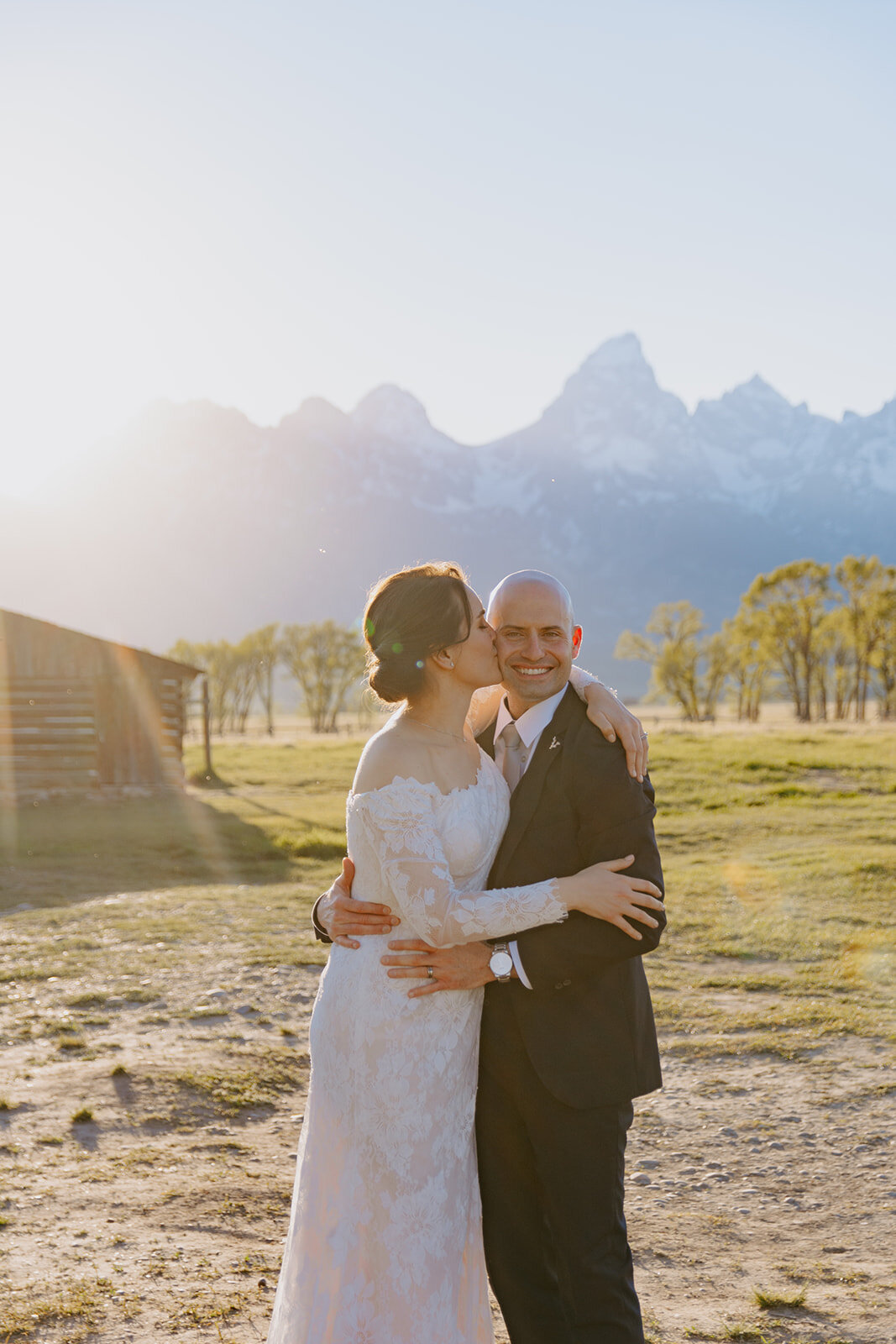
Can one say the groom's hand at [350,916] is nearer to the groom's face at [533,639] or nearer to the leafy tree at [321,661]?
the groom's face at [533,639]

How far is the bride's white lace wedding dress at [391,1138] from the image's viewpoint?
9.14 feet

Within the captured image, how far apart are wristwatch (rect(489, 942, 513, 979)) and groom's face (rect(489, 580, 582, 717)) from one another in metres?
0.76

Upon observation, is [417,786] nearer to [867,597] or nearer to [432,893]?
[432,893]

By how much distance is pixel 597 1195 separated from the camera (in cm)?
270

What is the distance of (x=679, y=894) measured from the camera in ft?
38.8

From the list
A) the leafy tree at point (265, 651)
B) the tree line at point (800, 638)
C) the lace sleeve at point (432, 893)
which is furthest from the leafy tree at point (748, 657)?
the lace sleeve at point (432, 893)

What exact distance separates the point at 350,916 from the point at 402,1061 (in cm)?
43

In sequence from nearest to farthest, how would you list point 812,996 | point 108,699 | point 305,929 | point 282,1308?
point 282,1308
point 812,996
point 305,929
point 108,699

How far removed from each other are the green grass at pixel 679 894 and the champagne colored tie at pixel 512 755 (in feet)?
14.8

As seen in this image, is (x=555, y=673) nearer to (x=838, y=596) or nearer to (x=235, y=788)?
(x=235, y=788)

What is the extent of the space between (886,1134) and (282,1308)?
380 centimetres

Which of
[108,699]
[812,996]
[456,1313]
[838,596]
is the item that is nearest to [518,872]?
[456,1313]

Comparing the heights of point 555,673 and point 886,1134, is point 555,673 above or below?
above

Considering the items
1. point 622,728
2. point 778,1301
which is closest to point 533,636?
point 622,728
